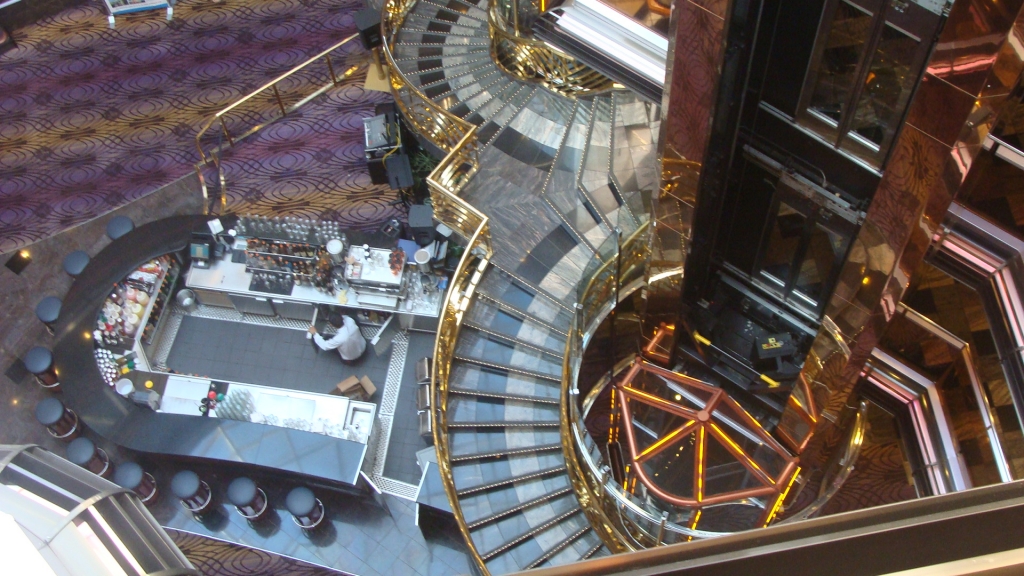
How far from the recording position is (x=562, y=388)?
28.8 feet

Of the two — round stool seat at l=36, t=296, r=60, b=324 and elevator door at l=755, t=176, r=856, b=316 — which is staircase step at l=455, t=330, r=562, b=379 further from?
round stool seat at l=36, t=296, r=60, b=324

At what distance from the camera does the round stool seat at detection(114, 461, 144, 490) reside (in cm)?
1013

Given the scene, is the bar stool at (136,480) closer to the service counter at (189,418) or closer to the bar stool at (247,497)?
the service counter at (189,418)

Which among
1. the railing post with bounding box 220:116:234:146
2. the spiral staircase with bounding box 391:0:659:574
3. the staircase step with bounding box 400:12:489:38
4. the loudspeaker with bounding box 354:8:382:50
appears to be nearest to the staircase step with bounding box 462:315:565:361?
the spiral staircase with bounding box 391:0:659:574

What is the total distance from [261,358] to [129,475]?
2.30 meters

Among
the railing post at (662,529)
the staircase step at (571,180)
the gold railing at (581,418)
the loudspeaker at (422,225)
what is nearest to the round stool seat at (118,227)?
the loudspeaker at (422,225)

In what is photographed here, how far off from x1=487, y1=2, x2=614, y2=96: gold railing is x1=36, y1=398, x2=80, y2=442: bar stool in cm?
718

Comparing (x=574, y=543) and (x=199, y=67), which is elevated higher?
(x=574, y=543)

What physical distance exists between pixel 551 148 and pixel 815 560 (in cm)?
938

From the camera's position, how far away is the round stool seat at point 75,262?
Result: 11688 millimetres

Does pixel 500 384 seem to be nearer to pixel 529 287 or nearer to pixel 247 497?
pixel 529 287

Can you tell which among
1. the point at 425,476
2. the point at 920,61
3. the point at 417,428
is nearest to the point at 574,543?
the point at 425,476

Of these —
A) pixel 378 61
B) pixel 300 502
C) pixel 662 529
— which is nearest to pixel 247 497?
pixel 300 502

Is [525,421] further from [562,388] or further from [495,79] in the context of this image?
[495,79]
